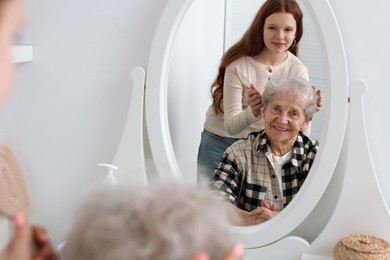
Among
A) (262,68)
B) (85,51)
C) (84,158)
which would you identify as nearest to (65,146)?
(84,158)

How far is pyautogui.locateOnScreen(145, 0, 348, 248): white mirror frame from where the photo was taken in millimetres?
939

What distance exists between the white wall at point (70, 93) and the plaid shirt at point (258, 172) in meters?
0.12

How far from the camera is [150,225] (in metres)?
0.43

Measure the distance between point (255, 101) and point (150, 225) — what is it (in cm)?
59

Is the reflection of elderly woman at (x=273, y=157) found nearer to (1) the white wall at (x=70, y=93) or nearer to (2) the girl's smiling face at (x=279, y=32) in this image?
(2) the girl's smiling face at (x=279, y=32)

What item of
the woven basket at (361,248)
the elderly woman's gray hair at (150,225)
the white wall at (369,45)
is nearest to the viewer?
the elderly woman's gray hair at (150,225)

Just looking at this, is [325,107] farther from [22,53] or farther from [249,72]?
[22,53]

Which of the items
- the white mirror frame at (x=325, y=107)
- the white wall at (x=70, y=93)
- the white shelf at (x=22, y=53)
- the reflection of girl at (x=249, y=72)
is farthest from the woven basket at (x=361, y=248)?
the white shelf at (x=22, y=53)

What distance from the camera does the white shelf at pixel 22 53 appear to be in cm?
109

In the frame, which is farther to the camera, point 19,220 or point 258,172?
point 258,172

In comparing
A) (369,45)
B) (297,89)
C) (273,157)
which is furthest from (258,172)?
(369,45)

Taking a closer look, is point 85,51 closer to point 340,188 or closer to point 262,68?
point 262,68

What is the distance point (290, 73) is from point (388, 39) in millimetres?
174

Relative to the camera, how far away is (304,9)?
953mm
